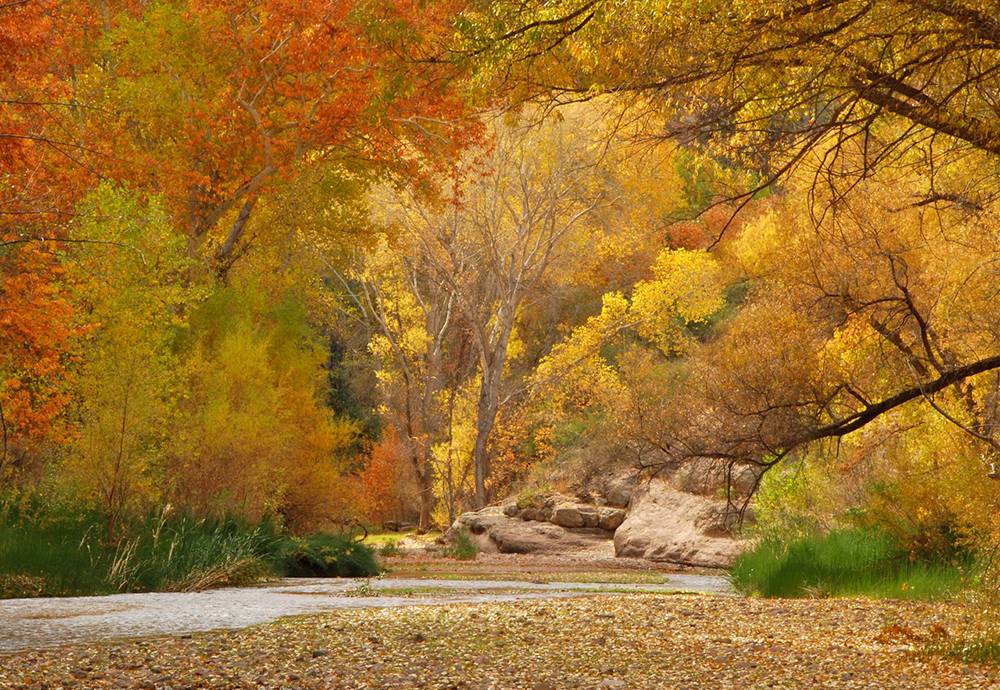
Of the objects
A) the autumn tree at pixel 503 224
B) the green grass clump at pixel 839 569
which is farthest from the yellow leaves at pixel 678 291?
the green grass clump at pixel 839 569

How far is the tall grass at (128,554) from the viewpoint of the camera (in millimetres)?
9852

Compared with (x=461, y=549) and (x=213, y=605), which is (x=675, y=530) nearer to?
(x=461, y=549)

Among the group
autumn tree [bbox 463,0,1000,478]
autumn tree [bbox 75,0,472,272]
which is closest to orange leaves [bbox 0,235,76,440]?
autumn tree [bbox 75,0,472,272]

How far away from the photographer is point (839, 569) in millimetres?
10914

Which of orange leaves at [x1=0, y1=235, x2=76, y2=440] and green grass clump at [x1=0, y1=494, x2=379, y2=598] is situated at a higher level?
orange leaves at [x1=0, y1=235, x2=76, y2=440]

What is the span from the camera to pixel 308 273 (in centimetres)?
2339

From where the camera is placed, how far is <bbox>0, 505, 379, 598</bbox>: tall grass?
32.3ft

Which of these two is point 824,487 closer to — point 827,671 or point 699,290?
point 827,671

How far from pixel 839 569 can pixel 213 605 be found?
261 inches

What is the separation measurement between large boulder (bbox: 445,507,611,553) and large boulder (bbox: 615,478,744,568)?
1.33 m

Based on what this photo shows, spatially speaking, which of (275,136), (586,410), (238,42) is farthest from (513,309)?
(238,42)

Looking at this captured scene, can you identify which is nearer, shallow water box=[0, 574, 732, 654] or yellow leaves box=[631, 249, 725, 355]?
shallow water box=[0, 574, 732, 654]

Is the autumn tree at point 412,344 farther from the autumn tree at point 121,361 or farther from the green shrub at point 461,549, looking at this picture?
the autumn tree at point 121,361

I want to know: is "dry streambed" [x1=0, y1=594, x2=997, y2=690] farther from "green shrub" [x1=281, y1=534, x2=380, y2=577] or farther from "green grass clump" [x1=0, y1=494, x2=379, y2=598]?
"green shrub" [x1=281, y1=534, x2=380, y2=577]
